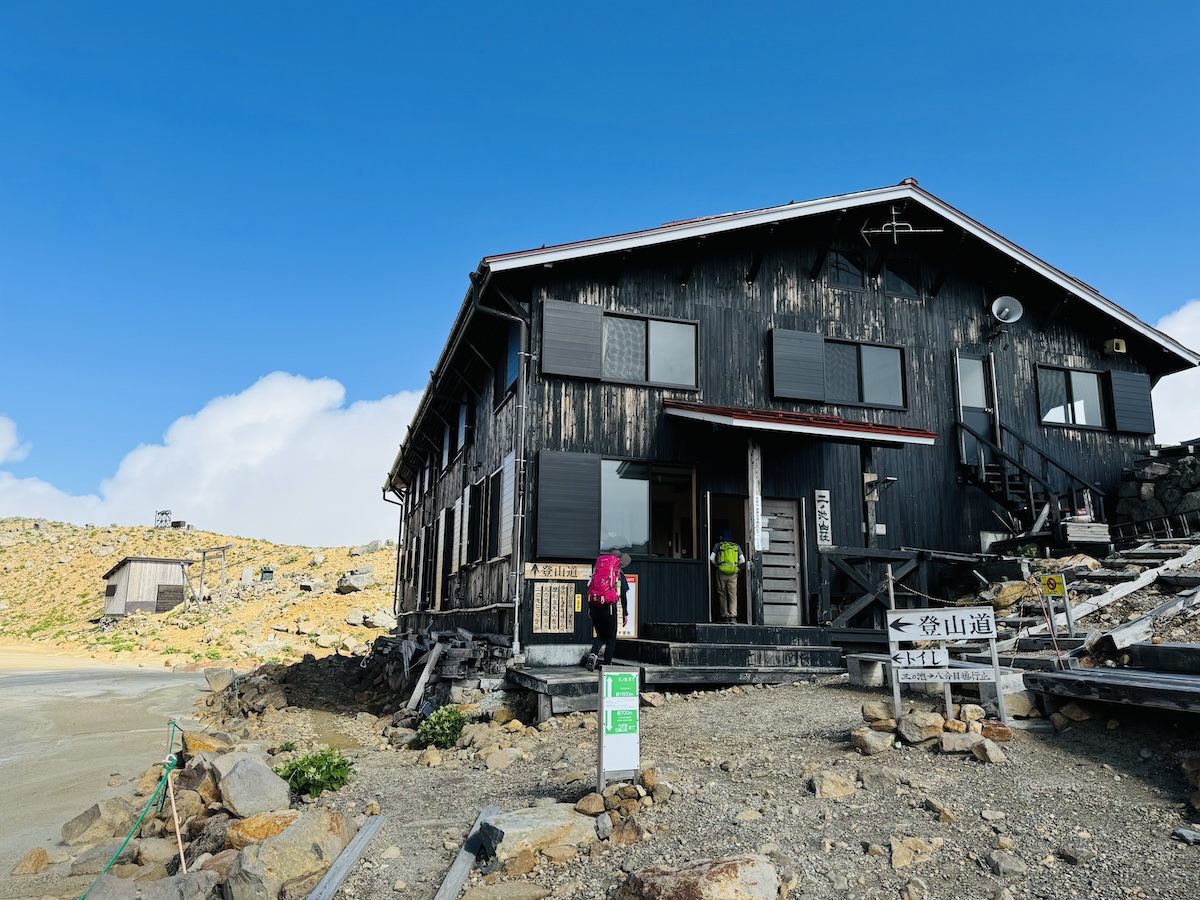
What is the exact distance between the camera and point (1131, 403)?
18.0 metres

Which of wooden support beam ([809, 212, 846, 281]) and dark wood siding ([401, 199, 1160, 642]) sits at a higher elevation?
wooden support beam ([809, 212, 846, 281])

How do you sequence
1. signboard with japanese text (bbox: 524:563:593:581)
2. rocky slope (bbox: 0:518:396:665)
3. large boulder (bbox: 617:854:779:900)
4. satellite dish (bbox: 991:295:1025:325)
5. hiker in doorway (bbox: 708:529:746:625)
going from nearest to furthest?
large boulder (bbox: 617:854:779:900) < signboard with japanese text (bbox: 524:563:593:581) < hiker in doorway (bbox: 708:529:746:625) < satellite dish (bbox: 991:295:1025:325) < rocky slope (bbox: 0:518:396:665)

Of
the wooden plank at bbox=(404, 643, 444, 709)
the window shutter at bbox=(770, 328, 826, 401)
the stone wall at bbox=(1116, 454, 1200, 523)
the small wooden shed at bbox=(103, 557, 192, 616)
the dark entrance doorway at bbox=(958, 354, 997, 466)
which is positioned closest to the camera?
the wooden plank at bbox=(404, 643, 444, 709)

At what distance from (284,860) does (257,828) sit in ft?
3.48

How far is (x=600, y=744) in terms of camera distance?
6617 millimetres

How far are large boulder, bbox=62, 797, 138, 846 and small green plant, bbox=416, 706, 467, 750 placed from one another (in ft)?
10.4

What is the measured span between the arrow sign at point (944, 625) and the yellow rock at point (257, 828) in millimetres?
5470

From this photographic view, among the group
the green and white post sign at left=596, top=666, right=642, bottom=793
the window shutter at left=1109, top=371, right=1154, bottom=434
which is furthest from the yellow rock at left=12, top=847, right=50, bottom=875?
the window shutter at left=1109, top=371, right=1154, bottom=434

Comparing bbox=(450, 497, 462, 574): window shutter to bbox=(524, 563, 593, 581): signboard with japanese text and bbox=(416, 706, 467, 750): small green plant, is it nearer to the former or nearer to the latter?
bbox=(524, 563, 593, 581): signboard with japanese text

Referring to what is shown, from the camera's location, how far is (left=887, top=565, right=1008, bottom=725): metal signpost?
771 centimetres

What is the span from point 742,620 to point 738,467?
2554 millimetres

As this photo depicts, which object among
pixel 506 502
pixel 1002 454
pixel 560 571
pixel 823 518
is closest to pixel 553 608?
pixel 560 571

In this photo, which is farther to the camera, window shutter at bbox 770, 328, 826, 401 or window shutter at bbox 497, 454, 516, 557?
window shutter at bbox 770, 328, 826, 401

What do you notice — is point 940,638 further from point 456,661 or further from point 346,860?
point 456,661
